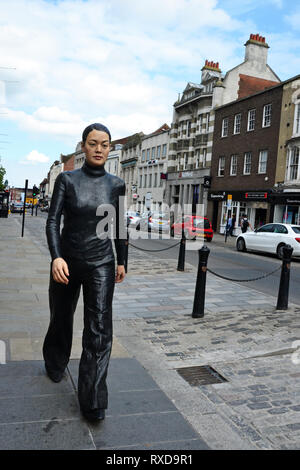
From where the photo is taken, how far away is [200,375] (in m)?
4.27

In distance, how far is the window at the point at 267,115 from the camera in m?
30.7

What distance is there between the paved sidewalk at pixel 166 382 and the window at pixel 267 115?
25.7 m

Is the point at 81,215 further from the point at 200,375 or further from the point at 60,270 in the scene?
the point at 200,375

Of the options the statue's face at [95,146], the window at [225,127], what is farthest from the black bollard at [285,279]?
the window at [225,127]

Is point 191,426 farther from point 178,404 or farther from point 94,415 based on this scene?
point 94,415

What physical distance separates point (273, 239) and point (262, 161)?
14247 mm

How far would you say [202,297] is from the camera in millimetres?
6570

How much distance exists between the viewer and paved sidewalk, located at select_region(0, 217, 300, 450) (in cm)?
295

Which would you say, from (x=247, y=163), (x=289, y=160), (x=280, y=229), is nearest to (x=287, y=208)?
(x=289, y=160)

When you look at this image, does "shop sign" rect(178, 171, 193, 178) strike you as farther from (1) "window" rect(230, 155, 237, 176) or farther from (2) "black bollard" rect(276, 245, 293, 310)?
(2) "black bollard" rect(276, 245, 293, 310)

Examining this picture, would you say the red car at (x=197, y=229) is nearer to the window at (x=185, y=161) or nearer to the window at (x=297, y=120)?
the window at (x=297, y=120)

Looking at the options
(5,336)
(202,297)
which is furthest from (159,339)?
(5,336)

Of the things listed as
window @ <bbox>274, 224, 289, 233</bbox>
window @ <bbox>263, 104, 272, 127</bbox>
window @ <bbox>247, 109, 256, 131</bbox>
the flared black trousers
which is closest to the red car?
window @ <bbox>274, 224, 289, 233</bbox>
